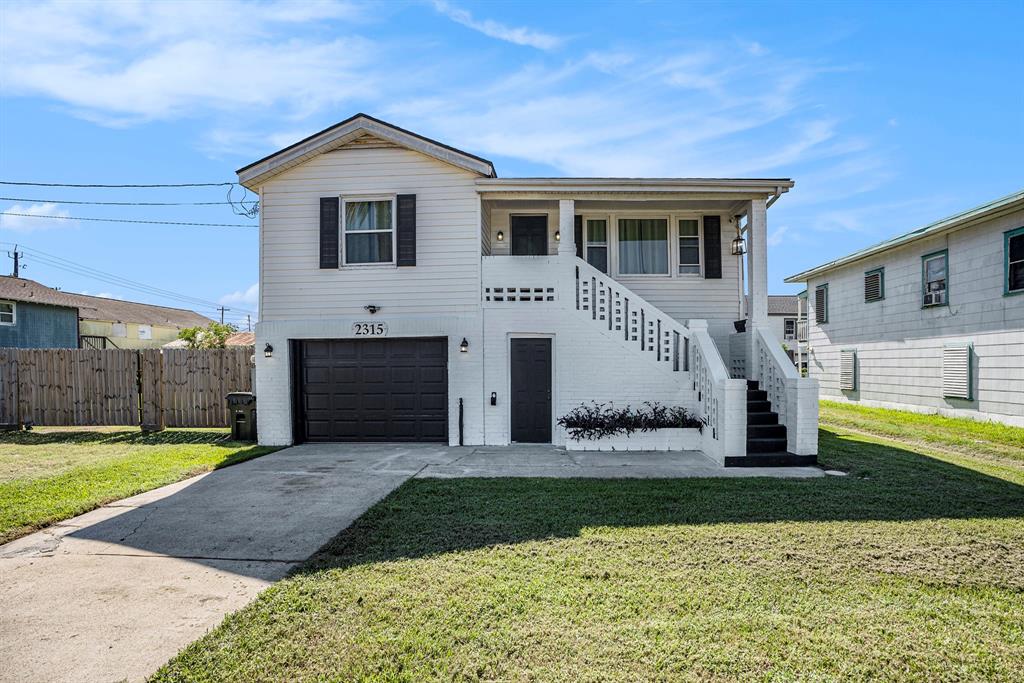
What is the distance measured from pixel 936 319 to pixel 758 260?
757 cm

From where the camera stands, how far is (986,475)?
7211 millimetres

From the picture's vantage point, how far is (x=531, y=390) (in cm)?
980

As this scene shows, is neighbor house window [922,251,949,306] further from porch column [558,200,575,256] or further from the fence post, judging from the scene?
the fence post

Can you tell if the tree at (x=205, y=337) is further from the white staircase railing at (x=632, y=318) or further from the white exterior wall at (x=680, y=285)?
the white staircase railing at (x=632, y=318)

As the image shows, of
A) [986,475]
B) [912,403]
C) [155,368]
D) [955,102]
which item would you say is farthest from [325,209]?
[912,403]

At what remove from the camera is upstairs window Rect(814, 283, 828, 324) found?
61.8 ft

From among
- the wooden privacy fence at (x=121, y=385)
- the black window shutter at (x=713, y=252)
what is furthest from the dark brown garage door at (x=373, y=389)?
the black window shutter at (x=713, y=252)

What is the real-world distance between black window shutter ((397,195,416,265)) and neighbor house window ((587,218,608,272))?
3.58 meters

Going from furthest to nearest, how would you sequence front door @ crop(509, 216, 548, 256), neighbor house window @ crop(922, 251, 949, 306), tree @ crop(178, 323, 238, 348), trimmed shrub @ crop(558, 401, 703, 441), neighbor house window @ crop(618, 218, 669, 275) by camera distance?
1. tree @ crop(178, 323, 238, 348)
2. neighbor house window @ crop(922, 251, 949, 306)
3. front door @ crop(509, 216, 548, 256)
4. neighbor house window @ crop(618, 218, 669, 275)
5. trimmed shrub @ crop(558, 401, 703, 441)

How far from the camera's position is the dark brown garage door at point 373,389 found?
33.2 ft

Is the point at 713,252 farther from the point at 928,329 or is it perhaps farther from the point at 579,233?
the point at 928,329

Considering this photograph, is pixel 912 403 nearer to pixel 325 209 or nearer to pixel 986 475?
pixel 986 475

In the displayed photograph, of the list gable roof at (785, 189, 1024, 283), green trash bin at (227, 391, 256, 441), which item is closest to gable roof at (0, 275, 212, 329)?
green trash bin at (227, 391, 256, 441)

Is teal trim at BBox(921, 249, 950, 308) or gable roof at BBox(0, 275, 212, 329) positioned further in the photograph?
gable roof at BBox(0, 275, 212, 329)
